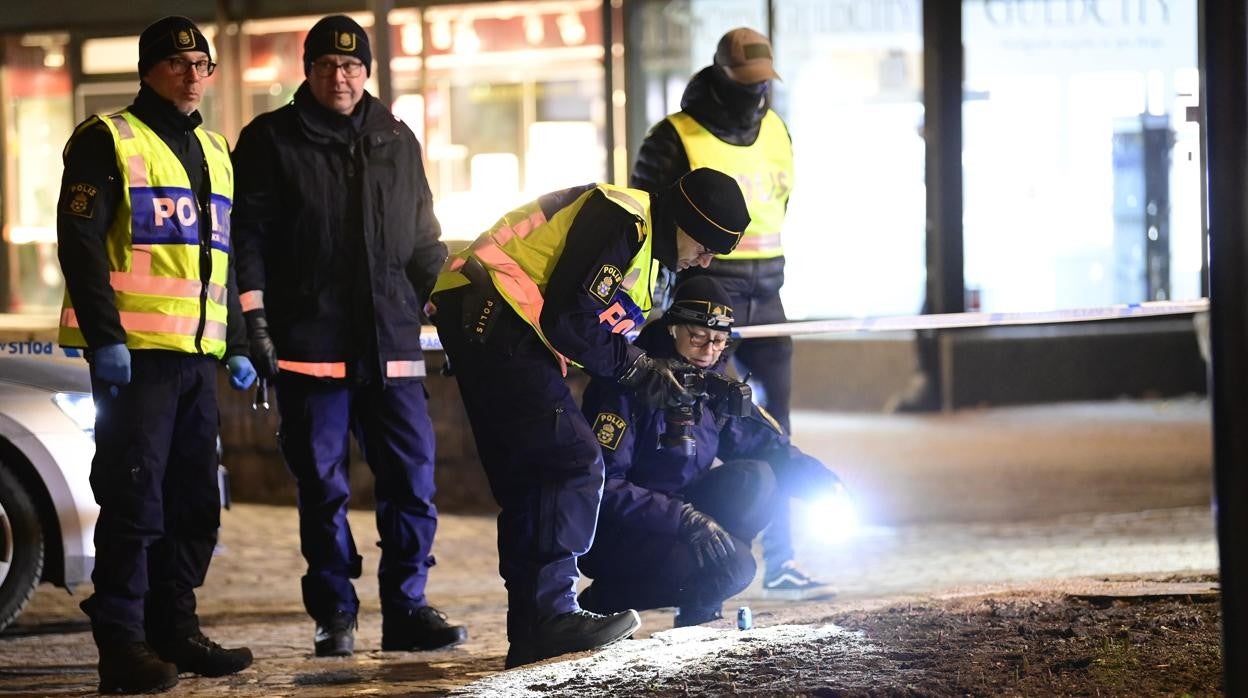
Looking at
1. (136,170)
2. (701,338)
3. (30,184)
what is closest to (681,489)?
(701,338)


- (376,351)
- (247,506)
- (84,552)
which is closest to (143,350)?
(376,351)

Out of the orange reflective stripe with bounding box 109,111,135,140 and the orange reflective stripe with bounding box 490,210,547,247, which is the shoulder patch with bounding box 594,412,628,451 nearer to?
the orange reflective stripe with bounding box 490,210,547,247

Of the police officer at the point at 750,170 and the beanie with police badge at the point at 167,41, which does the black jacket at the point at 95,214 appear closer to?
the beanie with police badge at the point at 167,41

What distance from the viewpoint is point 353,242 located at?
6098mm

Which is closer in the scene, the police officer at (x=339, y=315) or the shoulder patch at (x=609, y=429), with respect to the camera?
the shoulder patch at (x=609, y=429)

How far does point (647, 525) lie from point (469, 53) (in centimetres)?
820

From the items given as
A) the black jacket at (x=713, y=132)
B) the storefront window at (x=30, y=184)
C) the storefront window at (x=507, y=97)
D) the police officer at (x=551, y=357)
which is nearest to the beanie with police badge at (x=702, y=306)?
the police officer at (x=551, y=357)

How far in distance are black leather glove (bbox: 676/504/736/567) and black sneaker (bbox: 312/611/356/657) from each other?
1199 mm

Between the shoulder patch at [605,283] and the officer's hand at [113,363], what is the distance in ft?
4.68

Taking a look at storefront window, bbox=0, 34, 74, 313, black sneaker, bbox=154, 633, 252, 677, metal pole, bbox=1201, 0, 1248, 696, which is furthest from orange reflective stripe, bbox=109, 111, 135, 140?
storefront window, bbox=0, 34, 74, 313

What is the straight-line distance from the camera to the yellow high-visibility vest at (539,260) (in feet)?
Result: 17.6

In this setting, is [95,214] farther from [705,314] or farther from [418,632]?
[705,314]

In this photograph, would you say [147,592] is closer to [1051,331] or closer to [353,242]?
[353,242]

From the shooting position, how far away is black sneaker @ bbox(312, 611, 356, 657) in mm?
6121
